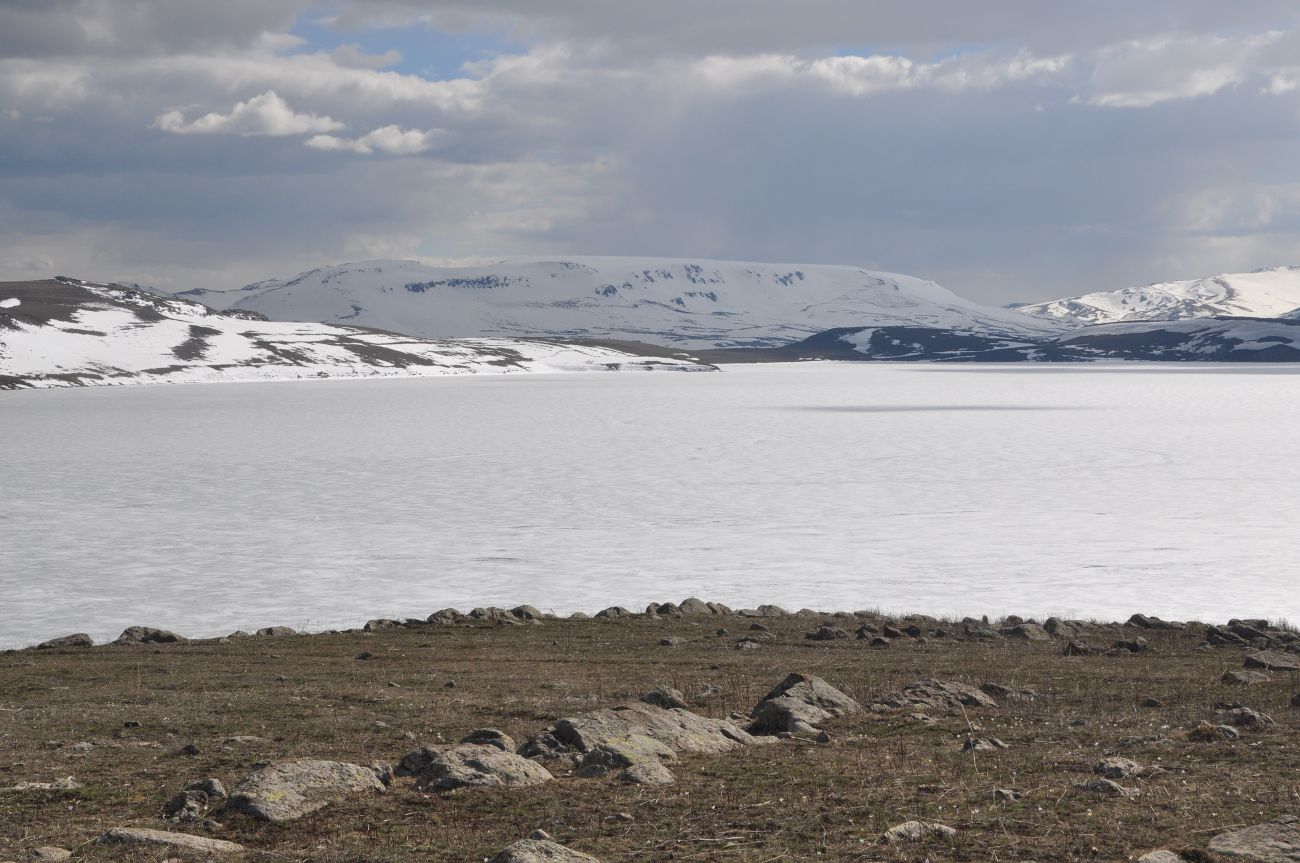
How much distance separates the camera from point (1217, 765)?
9.75 meters

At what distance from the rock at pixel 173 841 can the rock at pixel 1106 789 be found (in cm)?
598

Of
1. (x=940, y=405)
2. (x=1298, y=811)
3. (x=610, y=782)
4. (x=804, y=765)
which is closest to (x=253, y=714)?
(x=610, y=782)

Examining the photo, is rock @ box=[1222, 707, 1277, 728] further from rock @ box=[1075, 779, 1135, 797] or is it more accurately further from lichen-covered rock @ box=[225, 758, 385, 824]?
lichen-covered rock @ box=[225, 758, 385, 824]

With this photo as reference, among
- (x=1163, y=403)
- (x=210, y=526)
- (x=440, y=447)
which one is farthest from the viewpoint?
(x=1163, y=403)

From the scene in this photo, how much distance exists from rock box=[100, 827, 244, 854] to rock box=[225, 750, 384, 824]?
1.96ft

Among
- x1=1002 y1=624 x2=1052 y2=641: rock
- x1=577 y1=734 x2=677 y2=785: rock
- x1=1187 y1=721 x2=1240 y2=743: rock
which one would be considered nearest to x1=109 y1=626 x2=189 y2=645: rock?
x1=577 y1=734 x2=677 y2=785: rock

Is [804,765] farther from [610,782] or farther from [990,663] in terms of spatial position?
[990,663]

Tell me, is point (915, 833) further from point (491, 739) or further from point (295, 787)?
point (295, 787)

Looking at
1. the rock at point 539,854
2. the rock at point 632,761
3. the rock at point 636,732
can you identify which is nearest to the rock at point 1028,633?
the rock at point 636,732

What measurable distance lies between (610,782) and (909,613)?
1269 centimetres

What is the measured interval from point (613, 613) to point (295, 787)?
11674 millimetres

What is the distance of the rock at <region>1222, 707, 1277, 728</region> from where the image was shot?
11.2 metres

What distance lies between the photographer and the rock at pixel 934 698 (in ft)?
41.6

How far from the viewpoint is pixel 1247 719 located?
1124cm
